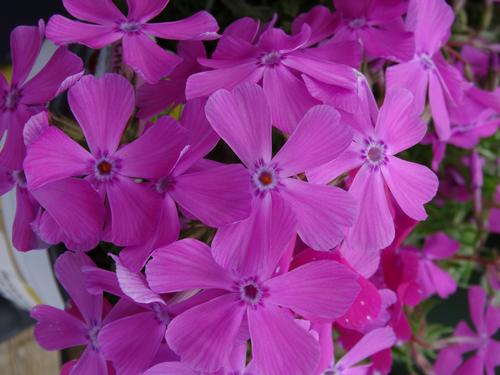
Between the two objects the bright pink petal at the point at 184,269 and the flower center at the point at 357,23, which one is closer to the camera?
the bright pink petal at the point at 184,269

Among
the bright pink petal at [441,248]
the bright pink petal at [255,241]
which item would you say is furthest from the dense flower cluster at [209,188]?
the bright pink petal at [441,248]

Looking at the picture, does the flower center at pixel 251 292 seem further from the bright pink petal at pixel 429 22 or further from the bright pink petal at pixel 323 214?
the bright pink petal at pixel 429 22

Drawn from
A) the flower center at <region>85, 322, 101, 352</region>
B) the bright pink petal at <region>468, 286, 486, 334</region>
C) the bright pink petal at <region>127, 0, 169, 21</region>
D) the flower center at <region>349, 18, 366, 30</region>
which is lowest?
the flower center at <region>85, 322, 101, 352</region>

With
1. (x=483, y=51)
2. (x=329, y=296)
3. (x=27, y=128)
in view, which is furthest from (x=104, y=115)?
(x=483, y=51)

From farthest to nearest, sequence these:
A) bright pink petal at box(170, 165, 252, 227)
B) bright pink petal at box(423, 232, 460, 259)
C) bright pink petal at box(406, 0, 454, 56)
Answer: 1. bright pink petal at box(423, 232, 460, 259)
2. bright pink petal at box(406, 0, 454, 56)
3. bright pink petal at box(170, 165, 252, 227)

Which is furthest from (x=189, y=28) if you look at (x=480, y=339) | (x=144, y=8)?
(x=480, y=339)

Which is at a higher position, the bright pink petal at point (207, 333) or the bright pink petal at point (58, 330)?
the bright pink petal at point (58, 330)

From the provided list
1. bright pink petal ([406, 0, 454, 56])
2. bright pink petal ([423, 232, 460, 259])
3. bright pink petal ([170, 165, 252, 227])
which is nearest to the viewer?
bright pink petal ([170, 165, 252, 227])

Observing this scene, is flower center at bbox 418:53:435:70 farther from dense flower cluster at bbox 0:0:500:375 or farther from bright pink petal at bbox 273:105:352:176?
bright pink petal at bbox 273:105:352:176

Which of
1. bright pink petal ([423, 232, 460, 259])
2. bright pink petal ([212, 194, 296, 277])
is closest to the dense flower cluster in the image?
bright pink petal ([212, 194, 296, 277])
